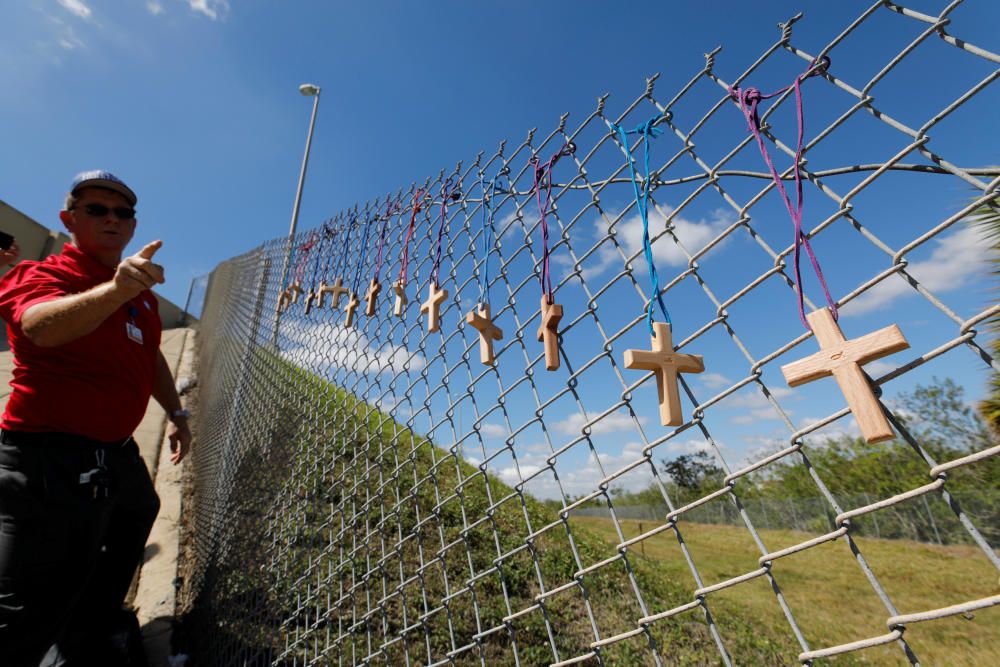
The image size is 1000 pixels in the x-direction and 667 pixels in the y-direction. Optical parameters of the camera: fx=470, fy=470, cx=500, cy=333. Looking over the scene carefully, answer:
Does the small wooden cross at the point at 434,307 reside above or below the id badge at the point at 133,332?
below

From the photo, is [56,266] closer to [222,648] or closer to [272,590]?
[272,590]

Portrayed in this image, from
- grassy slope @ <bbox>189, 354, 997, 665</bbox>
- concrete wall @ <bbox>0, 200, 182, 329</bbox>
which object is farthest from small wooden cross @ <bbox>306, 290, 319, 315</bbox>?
concrete wall @ <bbox>0, 200, 182, 329</bbox>

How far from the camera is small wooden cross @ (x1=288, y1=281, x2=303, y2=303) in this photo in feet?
12.0

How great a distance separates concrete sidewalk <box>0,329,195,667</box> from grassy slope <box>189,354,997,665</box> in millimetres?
206

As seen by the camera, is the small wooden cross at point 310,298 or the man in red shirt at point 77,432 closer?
the man in red shirt at point 77,432

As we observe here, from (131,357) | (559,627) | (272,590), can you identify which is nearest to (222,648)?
(272,590)

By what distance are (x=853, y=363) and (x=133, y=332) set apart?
7.94 feet

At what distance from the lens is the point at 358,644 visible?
7.38 feet

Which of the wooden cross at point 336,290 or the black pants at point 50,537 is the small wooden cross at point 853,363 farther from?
the wooden cross at point 336,290

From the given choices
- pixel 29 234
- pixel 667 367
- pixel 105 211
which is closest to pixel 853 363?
pixel 667 367

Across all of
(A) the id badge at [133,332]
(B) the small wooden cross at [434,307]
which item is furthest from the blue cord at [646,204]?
(A) the id badge at [133,332]

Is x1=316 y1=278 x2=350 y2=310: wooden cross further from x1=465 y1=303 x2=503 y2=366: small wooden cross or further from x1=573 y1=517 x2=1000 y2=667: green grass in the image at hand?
x1=573 y1=517 x2=1000 y2=667: green grass

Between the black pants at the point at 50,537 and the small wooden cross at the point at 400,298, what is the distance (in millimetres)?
1242

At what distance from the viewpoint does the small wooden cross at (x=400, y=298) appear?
2192mm
